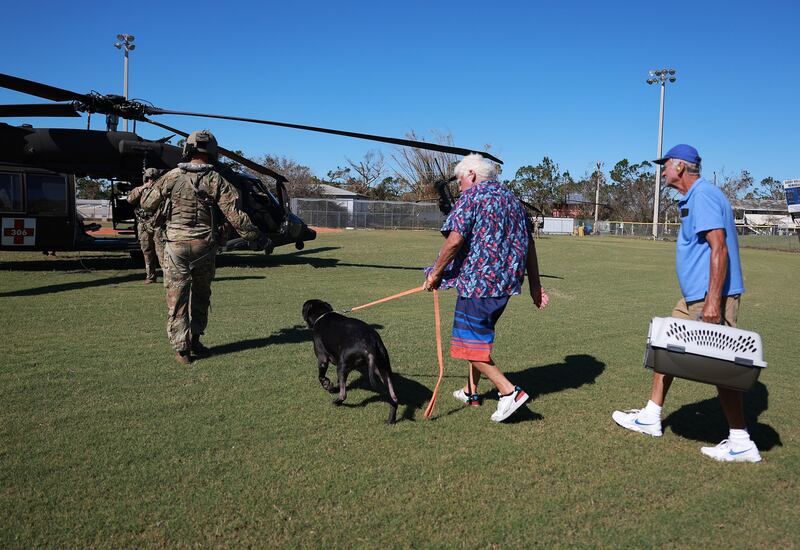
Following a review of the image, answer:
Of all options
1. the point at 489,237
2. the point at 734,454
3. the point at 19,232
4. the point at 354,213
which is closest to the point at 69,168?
the point at 19,232

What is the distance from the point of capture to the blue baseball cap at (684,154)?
4055 mm

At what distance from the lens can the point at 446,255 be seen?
4328mm

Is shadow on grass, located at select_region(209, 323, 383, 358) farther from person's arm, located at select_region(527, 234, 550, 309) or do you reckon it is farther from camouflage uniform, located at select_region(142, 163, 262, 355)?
person's arm, located at select_region(527, 234, 550, 309)

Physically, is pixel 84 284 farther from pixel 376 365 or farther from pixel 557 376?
pixel 557 376

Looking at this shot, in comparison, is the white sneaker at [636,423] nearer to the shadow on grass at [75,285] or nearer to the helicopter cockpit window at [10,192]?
the shadow on grass at [75,285]

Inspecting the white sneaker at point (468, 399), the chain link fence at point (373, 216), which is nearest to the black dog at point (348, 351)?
the white sneaker at point (468, 399)

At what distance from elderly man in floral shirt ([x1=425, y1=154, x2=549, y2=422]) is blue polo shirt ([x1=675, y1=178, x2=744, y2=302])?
1119 millimetres

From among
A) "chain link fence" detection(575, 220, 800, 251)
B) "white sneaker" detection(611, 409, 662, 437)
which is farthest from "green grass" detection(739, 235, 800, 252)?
"white sneaker" detection(611, 409, 662, 437)

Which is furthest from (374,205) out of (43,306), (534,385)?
(534,385)

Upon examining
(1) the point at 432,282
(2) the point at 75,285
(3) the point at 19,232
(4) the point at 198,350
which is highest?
(3) the point at 19,232

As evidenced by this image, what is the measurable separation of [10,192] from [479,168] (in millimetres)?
12691

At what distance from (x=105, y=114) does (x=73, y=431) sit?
365 inches

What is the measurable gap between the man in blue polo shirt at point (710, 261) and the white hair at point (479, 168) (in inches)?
48.4

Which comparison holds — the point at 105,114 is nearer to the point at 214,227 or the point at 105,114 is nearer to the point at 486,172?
the point at 214,227
